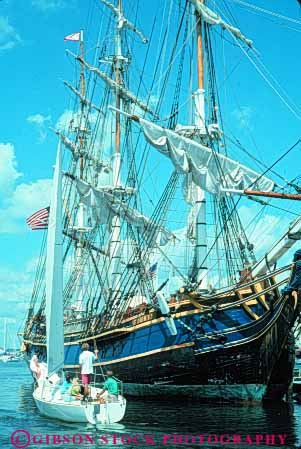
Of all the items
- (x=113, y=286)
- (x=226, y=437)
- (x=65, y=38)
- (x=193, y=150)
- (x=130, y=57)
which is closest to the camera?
(x=226, y=437)

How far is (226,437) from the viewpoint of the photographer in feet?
53.4

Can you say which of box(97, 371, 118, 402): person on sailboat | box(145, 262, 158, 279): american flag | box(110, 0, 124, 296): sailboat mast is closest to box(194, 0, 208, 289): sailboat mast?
box(145, 262, 158, 279): american flag

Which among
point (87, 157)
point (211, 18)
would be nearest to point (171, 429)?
point (211, 18)

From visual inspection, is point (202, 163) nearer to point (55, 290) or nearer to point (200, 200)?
point (200, 200)

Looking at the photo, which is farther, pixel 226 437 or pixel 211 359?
pixel 211 359

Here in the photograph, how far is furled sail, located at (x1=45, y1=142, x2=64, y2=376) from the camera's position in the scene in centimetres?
2028

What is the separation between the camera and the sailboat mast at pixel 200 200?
28.4m

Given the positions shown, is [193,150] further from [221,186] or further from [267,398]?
[267,398]

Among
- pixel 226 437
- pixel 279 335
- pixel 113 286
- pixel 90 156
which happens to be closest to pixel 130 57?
pixel 90 156

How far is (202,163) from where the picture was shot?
29641mm

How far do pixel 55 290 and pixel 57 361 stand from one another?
2.33m

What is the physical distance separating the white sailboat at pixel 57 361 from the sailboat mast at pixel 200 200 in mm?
7877

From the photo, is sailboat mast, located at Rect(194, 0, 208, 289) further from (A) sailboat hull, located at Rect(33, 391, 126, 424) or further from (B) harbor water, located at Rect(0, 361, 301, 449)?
(A) sailboat hull, located at Rect(33, 391, 126, 424)

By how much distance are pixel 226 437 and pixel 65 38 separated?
38.1 meters
